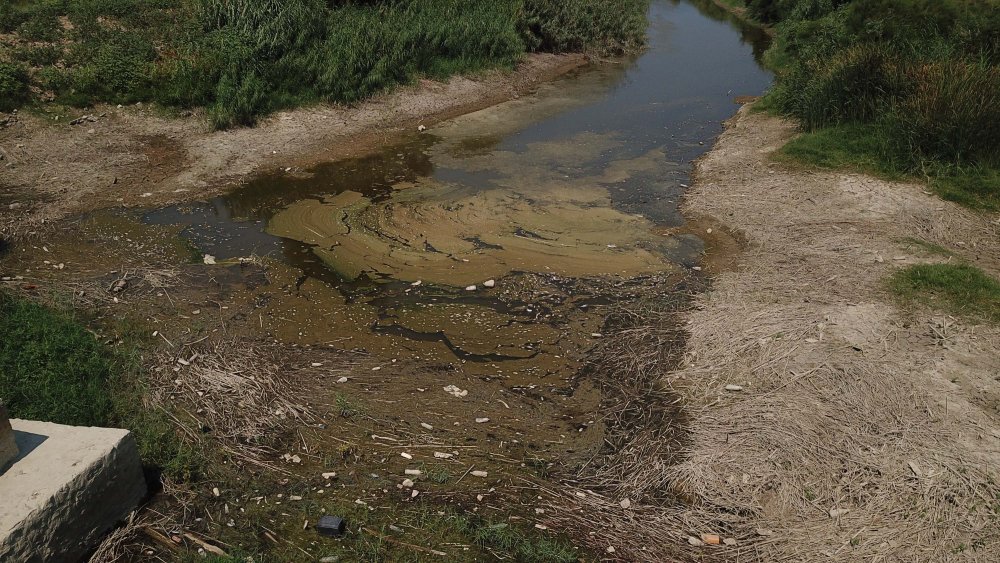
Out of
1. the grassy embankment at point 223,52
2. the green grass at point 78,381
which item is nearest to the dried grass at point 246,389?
the green grass at point 78,381

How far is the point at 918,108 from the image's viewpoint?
9867 mm

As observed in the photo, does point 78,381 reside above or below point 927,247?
below

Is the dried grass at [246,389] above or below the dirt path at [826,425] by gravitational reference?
below

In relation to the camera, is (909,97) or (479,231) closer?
(479,231)

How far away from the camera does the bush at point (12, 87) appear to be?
34.5 feet

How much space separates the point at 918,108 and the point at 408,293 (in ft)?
25.4

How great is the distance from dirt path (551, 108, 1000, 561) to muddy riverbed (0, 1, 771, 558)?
699 millimetres

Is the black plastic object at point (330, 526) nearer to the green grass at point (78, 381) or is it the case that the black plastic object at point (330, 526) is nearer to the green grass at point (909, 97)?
the green grass at point (78, 381)

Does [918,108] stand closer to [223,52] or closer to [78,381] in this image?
[78,381]

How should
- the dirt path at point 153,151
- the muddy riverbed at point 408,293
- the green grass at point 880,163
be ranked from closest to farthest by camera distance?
Answer: the muddy riverbed at point 408,293 < the green grass at point 880,163 < the dirt path at point 153,151

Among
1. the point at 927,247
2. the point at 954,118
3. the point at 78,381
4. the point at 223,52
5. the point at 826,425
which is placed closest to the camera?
the point at 826,425

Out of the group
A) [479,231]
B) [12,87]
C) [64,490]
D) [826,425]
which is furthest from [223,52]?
[826,425]

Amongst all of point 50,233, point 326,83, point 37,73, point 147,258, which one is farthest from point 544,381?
point 37,73

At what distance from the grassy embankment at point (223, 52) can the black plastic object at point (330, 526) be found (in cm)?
902
